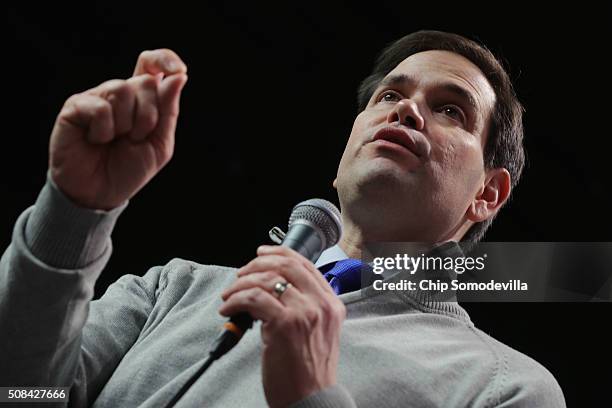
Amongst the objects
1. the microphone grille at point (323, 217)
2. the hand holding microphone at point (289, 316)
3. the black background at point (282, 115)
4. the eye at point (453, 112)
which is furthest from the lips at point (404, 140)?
the black background at point (282, 115)

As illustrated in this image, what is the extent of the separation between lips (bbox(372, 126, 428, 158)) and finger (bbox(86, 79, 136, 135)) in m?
0.84

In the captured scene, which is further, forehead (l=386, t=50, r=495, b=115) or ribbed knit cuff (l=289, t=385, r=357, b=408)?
forehead (l=386, t=50, r=495, b=115)

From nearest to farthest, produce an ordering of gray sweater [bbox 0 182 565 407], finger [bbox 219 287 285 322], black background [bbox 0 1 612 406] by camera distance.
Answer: finger [bbox 219 287 285 322] → gray sweater [bbox 0 182 565 407] → black background [bbox 0 1 612 406]

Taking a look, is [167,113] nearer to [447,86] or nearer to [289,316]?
[289,316]

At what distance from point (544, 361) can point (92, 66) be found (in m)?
2.04

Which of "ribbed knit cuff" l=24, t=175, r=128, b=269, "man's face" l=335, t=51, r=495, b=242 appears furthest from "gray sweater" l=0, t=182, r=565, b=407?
"man's face" l=335, t=51, r=495, b=242

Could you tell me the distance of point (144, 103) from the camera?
3.61 feet

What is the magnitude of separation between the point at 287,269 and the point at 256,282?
0.19 ft

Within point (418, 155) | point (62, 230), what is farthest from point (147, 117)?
point (418, 155)

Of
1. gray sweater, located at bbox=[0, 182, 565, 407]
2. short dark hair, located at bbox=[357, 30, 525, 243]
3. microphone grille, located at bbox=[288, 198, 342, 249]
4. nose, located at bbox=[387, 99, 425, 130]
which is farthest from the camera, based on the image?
short dark hair, located at bbox=[357, 30, 525, 243]

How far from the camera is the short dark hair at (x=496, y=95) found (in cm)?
209

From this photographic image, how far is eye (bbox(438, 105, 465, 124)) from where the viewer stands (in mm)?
1918

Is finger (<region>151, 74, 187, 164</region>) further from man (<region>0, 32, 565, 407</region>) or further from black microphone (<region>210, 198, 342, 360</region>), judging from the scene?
black microphone (<region>210, 198, 342, 360</region>)

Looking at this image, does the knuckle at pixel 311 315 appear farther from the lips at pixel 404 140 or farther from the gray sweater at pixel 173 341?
the lips at pixel 404 140
